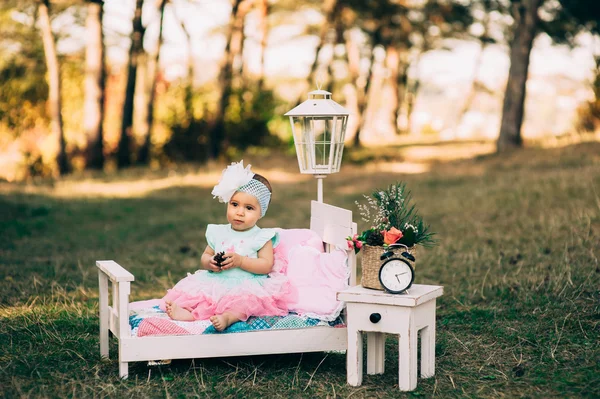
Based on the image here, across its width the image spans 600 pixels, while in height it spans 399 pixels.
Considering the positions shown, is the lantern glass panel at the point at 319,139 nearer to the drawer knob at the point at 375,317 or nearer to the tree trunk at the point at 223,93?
the drawer knob at the point at 375,317

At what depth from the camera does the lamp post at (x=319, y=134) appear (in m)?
5.08

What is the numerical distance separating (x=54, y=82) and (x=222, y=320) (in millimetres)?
11488

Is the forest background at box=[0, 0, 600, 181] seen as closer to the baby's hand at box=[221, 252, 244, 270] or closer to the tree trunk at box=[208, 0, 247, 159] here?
the tree trunk at box=[208, 0, 247, 159]

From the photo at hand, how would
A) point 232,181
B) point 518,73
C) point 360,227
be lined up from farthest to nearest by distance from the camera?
point 518,73 → point 360,227 → point 232,181

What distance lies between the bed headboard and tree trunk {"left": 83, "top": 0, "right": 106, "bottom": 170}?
36.1 ft

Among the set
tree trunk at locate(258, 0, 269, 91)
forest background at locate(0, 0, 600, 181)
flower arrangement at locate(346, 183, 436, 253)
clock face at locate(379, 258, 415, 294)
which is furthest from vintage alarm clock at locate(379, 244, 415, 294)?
tree trunk at locate(258, 0, 269, 91)

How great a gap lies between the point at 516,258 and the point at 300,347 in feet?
11.3

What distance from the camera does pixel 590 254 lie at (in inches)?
267

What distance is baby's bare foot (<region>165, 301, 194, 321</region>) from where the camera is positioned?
4488 millimetres

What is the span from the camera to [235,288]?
455cm

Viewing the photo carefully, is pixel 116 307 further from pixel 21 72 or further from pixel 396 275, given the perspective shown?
pixel 21 72

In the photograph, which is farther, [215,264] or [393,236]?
[215,264]

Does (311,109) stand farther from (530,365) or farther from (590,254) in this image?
(590,254)

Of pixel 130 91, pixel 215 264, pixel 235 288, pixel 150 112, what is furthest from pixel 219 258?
pixel 150 112
